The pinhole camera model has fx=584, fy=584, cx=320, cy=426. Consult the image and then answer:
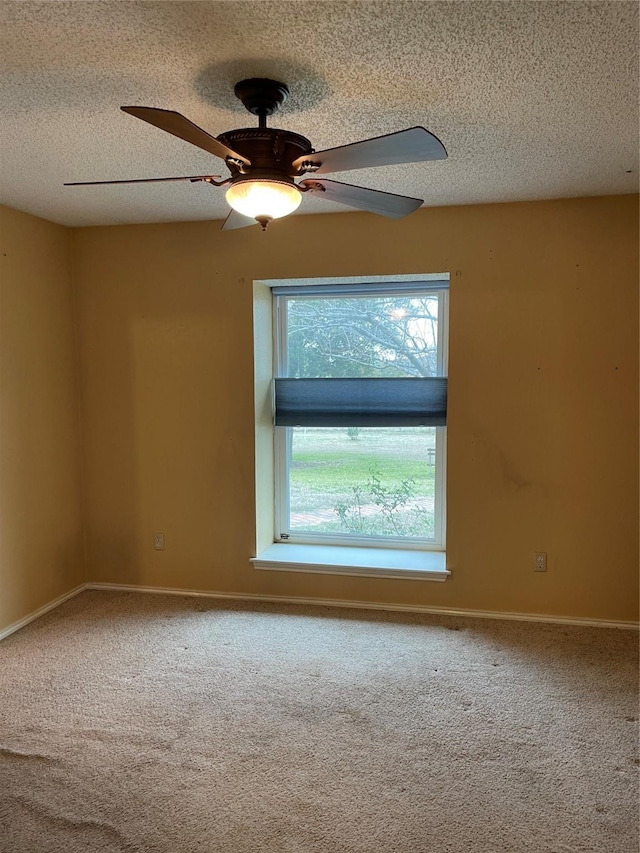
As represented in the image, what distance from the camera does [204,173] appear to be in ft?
9.00

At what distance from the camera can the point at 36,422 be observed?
3.56m

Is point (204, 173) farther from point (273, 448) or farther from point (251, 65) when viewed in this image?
point (273, 448)

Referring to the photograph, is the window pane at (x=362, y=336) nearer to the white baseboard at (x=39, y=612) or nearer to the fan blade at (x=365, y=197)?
the fan blade at (x=365, y=197)

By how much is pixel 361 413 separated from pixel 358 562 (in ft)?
3.12

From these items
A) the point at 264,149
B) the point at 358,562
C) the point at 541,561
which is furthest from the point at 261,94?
the point at 541,561

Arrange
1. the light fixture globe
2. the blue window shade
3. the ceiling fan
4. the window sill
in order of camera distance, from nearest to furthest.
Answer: the ceiling fan
the light fixture globe
the window sill
the blue window shade

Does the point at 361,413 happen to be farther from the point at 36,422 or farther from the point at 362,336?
the point at 36,422

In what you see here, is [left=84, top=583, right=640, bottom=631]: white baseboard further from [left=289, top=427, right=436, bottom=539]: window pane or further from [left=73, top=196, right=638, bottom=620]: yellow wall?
[left=289, top=427, right=436, bottom=539]: window pane

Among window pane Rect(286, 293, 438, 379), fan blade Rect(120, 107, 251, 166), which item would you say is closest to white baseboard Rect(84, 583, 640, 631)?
window pane Rect(286, 293, 438, 379)

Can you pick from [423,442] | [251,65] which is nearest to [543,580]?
[423,442]

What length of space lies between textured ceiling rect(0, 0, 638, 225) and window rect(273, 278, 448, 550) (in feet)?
3.62

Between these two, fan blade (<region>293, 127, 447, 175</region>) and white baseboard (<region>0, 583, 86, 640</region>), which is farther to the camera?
white baseboard (<region>0, 583, 86, 640</region>)

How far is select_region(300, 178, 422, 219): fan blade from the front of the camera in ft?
6.52

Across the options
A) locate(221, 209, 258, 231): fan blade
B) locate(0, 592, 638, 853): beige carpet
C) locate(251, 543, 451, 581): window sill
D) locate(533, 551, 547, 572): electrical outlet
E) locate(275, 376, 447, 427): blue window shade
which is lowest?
locate(0, 592, 638, 853): beige carpet
